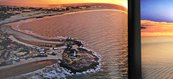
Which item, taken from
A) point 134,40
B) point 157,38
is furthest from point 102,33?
point 157,38

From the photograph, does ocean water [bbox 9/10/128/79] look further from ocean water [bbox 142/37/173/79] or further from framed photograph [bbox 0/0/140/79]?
ocean water [bbox 142/37/173/79]

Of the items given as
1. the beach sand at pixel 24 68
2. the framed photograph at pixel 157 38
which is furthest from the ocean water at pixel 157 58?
the beach sand at pixel 24 68

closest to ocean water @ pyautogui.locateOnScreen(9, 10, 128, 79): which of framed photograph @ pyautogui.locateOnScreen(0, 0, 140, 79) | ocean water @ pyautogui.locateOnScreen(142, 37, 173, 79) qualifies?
framed photograph @ pyautogui.locateOnScreen(0, 0, 140, 79)

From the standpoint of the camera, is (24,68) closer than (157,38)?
Yes

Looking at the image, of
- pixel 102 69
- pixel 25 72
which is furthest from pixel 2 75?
pixel 102 69

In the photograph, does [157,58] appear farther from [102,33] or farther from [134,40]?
[102,33]

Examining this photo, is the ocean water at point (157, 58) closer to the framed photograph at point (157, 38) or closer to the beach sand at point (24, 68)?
the framed photograph at point (157, 38)

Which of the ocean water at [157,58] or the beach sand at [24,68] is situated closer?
the beach sand at [24,68]
